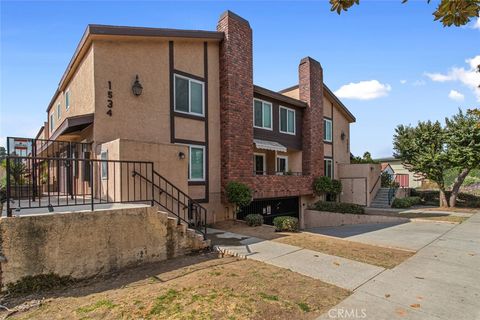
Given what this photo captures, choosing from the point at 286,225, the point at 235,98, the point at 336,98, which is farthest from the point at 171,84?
the point at 336,98

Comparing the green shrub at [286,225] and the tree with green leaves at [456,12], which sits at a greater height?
the tree with green leaves at [456,12]

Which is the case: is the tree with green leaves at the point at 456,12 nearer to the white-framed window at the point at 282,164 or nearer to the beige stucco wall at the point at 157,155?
the beige stucco wall at the point at 157,155

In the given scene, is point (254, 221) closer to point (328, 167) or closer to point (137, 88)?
point (137, 88)

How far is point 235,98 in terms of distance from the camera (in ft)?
45.2

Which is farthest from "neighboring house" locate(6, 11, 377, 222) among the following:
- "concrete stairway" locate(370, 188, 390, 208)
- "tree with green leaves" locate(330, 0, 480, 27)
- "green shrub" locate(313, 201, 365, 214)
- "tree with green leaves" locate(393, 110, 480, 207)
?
"tree with green leaves" locate(330, 0, 480, 27)

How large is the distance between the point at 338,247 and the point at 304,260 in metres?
2.07

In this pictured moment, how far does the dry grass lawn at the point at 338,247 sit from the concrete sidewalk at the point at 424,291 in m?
0.40

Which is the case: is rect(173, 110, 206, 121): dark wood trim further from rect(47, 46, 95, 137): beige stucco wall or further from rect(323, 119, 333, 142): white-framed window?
rect(323, 119, 333, 142): white-framed window

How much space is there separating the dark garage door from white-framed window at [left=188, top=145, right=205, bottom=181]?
3728mm

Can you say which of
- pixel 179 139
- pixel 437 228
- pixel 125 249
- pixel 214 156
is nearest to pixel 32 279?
pixel 125 249

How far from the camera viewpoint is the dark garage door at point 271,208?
51.9 feet

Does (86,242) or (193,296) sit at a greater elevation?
(86,242)

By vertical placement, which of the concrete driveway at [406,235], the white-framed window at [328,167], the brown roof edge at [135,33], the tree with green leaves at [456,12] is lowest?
the concrete driveway at [406,235]

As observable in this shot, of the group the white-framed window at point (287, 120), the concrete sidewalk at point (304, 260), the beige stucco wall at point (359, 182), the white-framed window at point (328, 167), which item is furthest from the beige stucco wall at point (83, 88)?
the beige stucco wall at point (359, 182)
